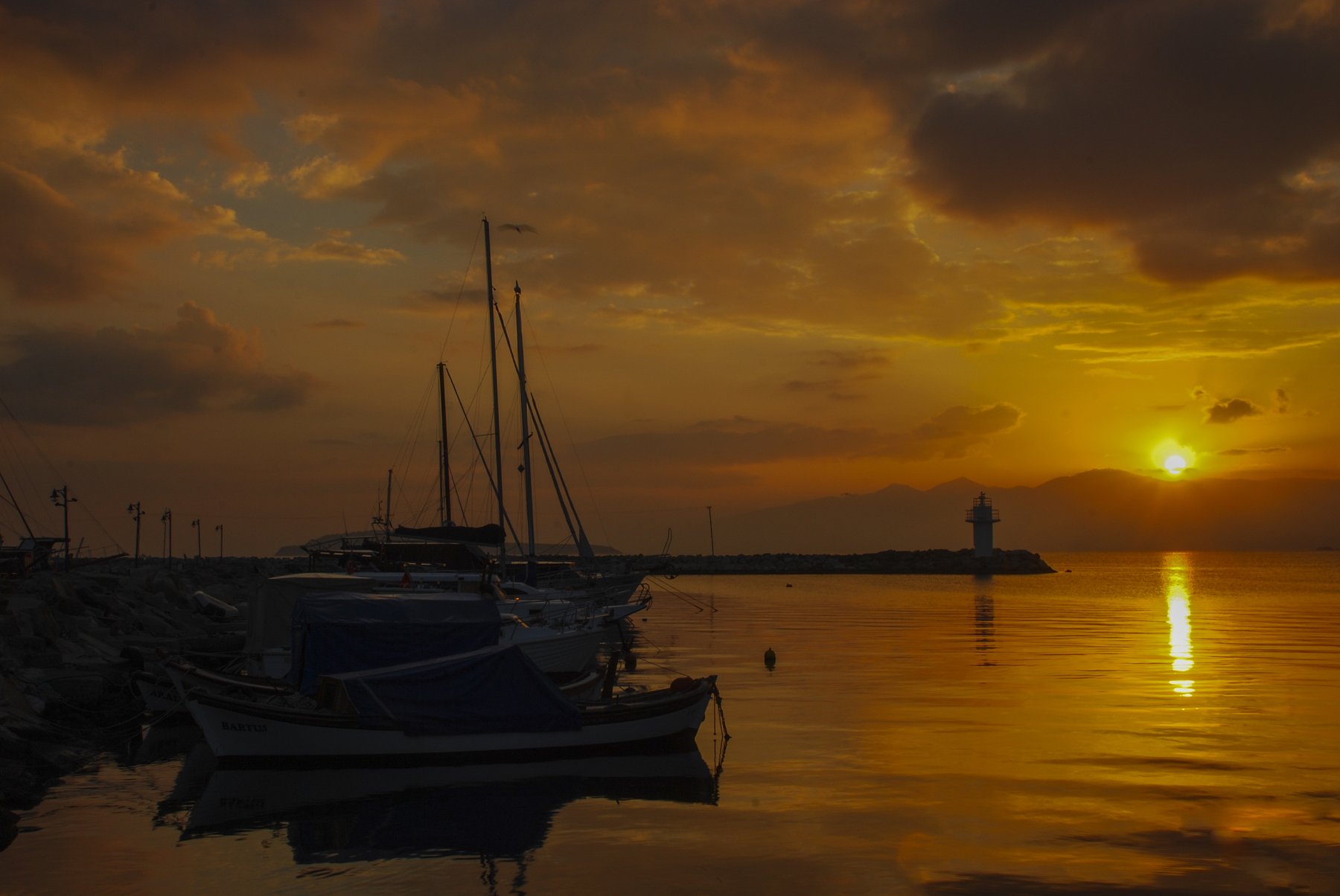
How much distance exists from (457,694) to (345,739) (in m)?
2.40

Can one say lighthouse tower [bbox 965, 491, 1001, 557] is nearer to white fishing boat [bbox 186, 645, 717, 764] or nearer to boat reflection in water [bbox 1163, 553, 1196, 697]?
boat reflection in water [bbox 1163, 553, 1196, 697]

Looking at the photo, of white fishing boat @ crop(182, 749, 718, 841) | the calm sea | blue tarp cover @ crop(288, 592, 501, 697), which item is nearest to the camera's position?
the calm sea

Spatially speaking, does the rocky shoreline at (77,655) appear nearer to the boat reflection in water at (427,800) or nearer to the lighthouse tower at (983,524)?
the boat reflection in water at (427,800)

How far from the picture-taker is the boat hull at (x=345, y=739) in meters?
22.6

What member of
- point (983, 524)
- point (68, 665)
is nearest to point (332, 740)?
point (68, 665)

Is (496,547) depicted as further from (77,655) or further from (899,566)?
(899,566)

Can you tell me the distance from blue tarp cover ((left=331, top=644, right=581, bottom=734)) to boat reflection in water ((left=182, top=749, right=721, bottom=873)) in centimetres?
102

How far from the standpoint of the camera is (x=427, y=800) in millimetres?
20875

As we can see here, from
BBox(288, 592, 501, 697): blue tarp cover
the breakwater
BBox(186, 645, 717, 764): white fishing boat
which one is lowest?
the breakwater

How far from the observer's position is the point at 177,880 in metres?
16.2

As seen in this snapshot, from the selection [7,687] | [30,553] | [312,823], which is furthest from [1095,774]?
[30,553]

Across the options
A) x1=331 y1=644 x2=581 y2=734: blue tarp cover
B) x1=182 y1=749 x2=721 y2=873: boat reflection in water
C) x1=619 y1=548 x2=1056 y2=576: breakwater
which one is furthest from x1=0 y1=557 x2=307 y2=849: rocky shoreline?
x1=619 y1=548 x2=1056 y2=576: breakwater

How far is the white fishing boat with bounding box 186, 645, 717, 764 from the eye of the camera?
891 inches

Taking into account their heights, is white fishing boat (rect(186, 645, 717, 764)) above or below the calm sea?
above
